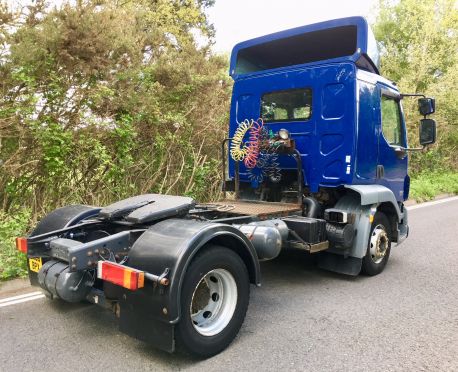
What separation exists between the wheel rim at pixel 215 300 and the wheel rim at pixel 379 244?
260cm

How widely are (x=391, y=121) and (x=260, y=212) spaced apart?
2648 millimetres

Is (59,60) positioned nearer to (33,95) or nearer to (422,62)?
(33,95)

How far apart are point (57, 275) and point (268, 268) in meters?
3.06

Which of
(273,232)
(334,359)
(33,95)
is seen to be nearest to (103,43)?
(33,95)

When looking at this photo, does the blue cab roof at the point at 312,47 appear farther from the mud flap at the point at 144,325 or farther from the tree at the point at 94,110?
the mud flap at the point at 144,325

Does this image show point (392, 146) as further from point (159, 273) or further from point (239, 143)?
point (159, 273)

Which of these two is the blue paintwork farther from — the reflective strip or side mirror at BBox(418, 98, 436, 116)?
the reflective strip

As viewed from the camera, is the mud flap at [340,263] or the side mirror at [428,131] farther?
the side mirror at [428,131]

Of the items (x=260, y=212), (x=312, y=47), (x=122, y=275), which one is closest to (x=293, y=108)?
(x=312, y=47)

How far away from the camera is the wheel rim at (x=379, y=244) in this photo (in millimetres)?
Result: 5246

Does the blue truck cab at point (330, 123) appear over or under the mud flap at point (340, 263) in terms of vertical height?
over

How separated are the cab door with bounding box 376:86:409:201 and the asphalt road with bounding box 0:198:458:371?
140 cm

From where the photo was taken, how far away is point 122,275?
9.29ft

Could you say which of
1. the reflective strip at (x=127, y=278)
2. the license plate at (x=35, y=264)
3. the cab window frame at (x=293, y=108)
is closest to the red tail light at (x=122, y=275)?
the reflective strip at (x=127, y=278)
